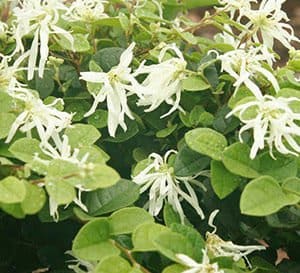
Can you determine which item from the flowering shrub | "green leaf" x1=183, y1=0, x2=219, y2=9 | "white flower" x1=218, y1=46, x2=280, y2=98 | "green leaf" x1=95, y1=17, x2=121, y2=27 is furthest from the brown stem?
"green leaf" x1=183, y1=0, x2=219, y2=9

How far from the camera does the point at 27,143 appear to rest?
73 centimetres

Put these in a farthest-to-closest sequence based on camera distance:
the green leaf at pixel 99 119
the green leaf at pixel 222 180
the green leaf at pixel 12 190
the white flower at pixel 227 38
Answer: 1. the white flower at pixel 227 38
2. the green leaf at pixel 99 119
3. the green leaf at pixel 222 180
4. the green leaf at pixel 12 190

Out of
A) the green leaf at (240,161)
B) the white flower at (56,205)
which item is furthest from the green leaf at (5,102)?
the green leaf at (240,161)

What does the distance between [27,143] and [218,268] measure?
21 cm

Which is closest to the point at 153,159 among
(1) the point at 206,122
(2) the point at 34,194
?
(1) the point at 206,122

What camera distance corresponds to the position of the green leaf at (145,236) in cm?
70

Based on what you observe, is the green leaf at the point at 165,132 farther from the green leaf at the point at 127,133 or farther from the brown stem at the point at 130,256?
the brown stem at the point at 130,256

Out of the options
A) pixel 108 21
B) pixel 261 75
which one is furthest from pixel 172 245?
pixel 108 21

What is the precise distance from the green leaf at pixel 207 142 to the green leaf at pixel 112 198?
74 millimetres

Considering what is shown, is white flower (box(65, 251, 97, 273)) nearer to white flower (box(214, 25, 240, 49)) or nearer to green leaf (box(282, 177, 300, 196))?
green leaf (box(282, 177, 300, 196))

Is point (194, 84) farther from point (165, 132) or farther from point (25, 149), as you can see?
point (25, 149)

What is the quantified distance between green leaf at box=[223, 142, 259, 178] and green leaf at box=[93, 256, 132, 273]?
0.14 meters

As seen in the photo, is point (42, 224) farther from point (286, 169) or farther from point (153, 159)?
point (286, 169)

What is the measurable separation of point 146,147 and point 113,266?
0.89 ft
